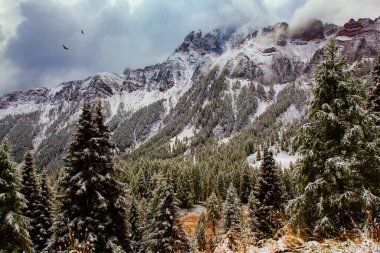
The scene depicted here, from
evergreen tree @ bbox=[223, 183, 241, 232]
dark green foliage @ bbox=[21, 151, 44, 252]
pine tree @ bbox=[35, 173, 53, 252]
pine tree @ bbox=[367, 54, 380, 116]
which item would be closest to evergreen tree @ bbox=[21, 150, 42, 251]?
dark green foliage @ bbox=[21, 151, 44, 252]

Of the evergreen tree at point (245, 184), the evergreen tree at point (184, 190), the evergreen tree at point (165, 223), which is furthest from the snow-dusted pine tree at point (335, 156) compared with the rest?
the evergreen tree at point (245, 184)

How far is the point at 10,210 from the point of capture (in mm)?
18875

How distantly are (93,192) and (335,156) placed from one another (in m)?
11.2

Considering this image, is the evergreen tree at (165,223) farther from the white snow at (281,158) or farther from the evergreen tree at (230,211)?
the white snow at (281,158)

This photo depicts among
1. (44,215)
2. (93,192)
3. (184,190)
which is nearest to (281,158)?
(184,190)

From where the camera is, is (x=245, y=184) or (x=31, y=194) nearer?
(x=31, y=194)

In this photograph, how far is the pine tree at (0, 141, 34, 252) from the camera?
1812 centimetres

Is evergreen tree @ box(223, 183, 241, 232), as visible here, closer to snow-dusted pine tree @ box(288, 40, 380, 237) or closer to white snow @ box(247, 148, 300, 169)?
snow-dusted pine tree @ box(288, 40, 380, 237)

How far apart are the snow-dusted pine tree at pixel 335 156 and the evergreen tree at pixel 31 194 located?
22.4 metres

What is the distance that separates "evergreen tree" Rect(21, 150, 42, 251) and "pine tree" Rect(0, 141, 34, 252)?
776 cm

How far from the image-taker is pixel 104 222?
15.9 metres

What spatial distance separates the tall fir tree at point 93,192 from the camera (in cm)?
1562

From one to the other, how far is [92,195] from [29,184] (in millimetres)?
14364

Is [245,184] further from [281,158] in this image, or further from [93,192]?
[281,158]
